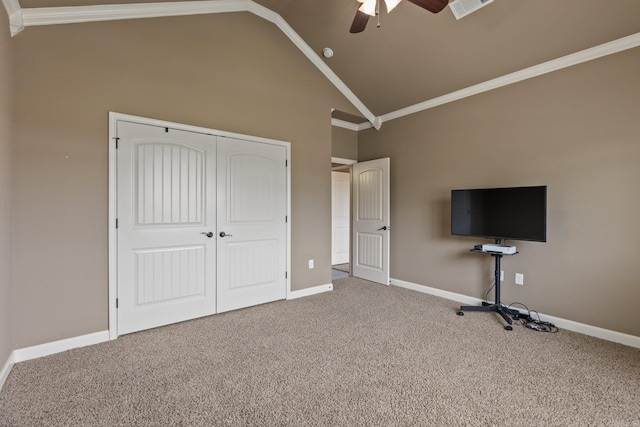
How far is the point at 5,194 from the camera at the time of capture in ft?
7.00

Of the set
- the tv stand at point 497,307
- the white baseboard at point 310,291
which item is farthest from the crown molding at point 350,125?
the tv stand at point 497,307

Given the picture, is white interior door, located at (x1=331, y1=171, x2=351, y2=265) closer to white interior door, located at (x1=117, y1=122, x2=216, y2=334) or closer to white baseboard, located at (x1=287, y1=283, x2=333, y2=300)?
white baseboard, located at (x1=287, y1=283, x2=333, y2=300)

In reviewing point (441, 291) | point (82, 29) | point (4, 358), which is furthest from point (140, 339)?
point (441, 291)

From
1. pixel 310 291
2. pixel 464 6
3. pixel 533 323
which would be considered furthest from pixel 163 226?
pixel 533 323

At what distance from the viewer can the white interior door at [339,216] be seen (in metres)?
6.68

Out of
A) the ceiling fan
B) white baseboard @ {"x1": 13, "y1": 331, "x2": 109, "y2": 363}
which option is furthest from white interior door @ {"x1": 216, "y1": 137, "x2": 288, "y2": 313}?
the ceiling fan

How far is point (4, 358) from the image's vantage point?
2096 mm

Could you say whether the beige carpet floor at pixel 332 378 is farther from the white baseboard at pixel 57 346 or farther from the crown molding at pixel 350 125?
the crown molding at pixel 350 125

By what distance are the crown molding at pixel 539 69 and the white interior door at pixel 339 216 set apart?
2689mm

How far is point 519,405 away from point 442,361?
0.58 metres

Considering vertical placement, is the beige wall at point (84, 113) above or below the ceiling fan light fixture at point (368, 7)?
below

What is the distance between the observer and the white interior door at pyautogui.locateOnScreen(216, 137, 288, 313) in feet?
11.2

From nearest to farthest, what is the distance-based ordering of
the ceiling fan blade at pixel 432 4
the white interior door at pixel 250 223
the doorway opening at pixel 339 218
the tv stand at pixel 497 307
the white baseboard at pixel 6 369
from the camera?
1. the white baseboard at pixel 6 369
2. the ceiling fan blade at pixel 432 4
3. the tv stand at pixel 497 307
4. the white interior door at pixel 250 223
5. the doorway opening at pixel 339 218

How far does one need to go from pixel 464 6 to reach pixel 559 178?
1.98m
